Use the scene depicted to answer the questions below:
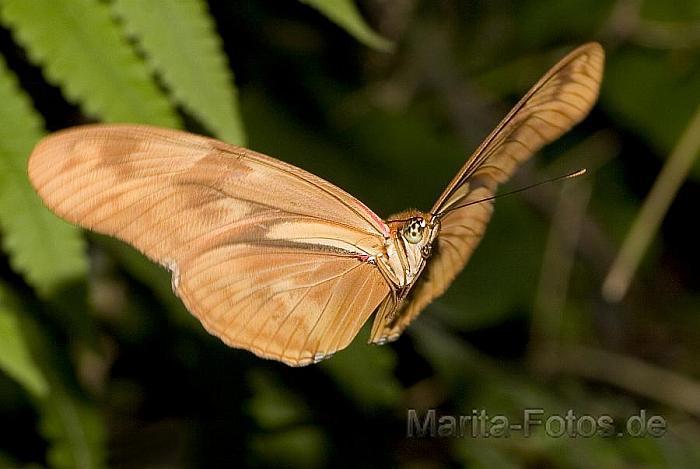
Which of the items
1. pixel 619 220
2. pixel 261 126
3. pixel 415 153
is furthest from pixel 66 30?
pixel 619 220

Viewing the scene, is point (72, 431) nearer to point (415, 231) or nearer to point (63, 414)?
point (63, 414)

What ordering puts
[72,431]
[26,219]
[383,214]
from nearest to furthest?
[26,219]
[72,431]
[383,214]

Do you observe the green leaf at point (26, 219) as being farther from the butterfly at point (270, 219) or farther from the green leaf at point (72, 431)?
the green leaf at point (72, 431)

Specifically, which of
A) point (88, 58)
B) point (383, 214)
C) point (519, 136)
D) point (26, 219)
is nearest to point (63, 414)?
point (26, 219)

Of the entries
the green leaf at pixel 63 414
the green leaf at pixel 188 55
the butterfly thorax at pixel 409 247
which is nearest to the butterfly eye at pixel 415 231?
the butterfly thorax at pixel 409 247

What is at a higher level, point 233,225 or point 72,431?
point 233,225

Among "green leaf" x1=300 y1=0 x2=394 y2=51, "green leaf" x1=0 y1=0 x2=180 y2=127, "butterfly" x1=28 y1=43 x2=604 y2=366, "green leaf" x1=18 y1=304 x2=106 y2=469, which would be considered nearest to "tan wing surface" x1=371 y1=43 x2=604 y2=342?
"butterfly" x1=28 y1=43 x2=604 y2=366

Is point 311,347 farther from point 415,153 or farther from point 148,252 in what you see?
point 415,153
